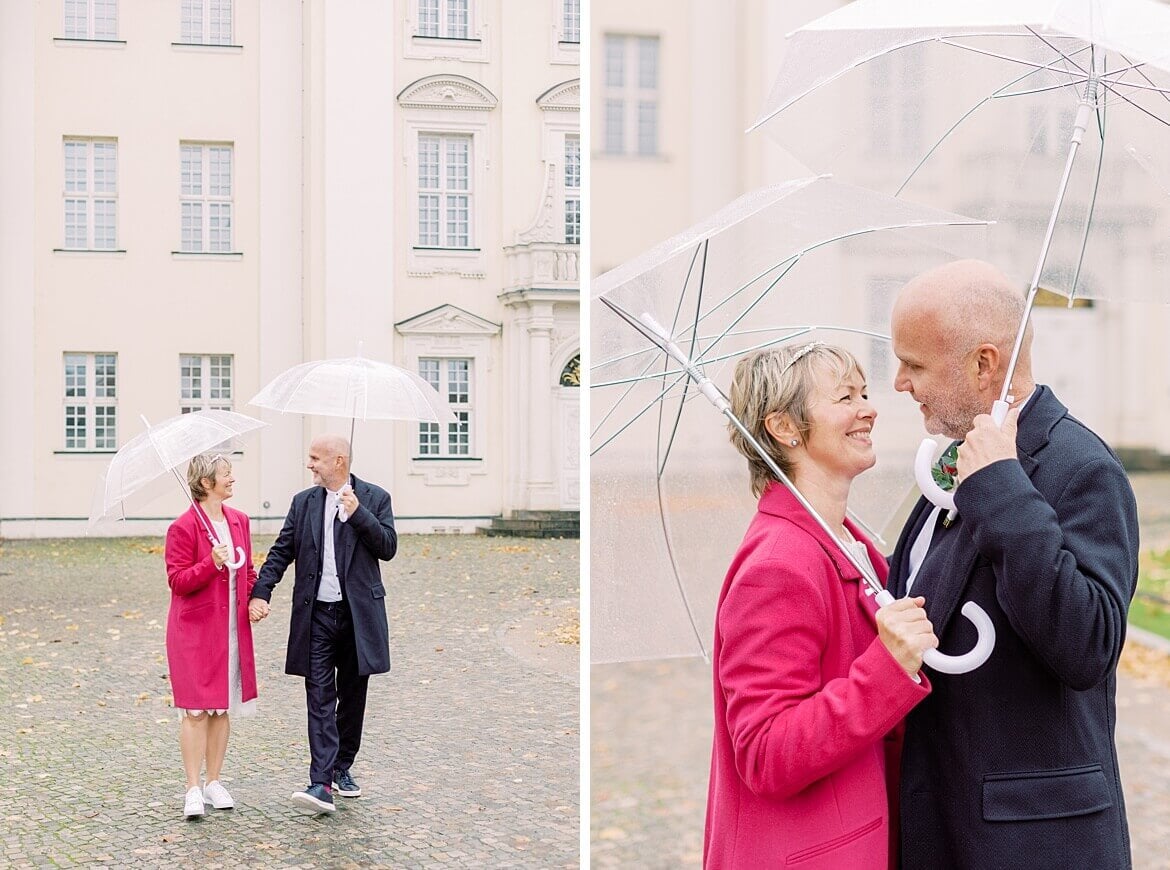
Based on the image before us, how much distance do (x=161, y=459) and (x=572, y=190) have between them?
2.46 metres

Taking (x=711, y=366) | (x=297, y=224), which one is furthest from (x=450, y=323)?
(x=711, y=366)

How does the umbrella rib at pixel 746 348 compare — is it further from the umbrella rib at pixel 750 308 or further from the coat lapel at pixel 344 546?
the coat lapel at pixel 344 546

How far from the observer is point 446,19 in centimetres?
568

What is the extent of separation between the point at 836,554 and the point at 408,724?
355 centimetres

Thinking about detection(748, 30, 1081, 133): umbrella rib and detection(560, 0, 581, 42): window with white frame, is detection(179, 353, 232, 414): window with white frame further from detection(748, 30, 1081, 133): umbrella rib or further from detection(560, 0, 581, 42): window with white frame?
detection(748, 30, 1081, 133): umbrella rib

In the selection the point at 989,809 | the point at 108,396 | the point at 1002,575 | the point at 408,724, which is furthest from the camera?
the point at 108,396

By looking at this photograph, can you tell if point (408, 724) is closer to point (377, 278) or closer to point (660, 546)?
point (377, 278)

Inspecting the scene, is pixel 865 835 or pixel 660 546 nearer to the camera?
pixel 865 835

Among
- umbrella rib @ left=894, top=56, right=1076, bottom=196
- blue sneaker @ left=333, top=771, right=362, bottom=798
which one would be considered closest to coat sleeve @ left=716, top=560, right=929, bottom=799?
umbrella rib @ left=894, top=56, right=1076, bottom=196

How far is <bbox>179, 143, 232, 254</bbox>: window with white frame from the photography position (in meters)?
5.49

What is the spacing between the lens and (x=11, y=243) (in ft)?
17.9

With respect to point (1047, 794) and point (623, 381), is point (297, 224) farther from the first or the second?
point (1047, 794)

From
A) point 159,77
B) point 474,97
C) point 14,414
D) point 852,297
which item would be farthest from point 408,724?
point 852,297

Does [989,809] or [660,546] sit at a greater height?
[660,546]
